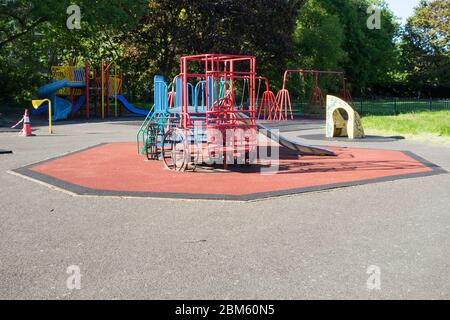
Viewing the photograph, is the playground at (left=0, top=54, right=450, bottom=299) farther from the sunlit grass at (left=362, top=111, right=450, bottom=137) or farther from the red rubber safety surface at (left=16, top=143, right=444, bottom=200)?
the sunlit grass at (left=362, top=111, right=450, bottom=137)

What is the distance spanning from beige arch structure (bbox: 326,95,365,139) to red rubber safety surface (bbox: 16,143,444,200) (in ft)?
14.5

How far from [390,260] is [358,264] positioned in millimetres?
343

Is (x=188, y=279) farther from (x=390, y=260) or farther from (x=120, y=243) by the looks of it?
(x=390, y=260)

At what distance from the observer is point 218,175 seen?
10375 mm

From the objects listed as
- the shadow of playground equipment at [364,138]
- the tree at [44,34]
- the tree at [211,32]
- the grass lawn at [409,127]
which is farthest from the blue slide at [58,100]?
the grass lawn at [409,127]

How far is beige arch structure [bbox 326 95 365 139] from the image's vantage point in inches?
706

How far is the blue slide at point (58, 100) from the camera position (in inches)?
1117

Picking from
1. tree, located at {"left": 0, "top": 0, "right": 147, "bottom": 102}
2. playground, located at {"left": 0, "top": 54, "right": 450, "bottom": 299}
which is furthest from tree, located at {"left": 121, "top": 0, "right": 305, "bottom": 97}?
playground, located at {"left": 0, "top": 54, "right": 450, "bottom": 299}

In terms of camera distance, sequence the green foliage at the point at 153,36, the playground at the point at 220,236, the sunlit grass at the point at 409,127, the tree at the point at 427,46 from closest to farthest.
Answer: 1. the playground at the point at 220,236
2. the sunlit grass at the point at 409,127
3. the green foliage at the point at 153,36
4. the tree at the point at 427,46

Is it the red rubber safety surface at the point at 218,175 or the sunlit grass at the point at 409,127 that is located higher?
the sunlit grass at the point at 409,127

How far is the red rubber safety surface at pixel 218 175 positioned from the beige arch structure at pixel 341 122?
4.43 meters

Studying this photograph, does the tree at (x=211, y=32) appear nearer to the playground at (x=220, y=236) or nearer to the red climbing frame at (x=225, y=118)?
the red climbing frame at (x=225, y=118)

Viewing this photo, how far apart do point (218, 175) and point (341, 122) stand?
30.5ft

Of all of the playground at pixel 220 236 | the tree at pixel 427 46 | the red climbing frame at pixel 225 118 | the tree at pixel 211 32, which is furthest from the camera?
the tree at pixel 427 46
